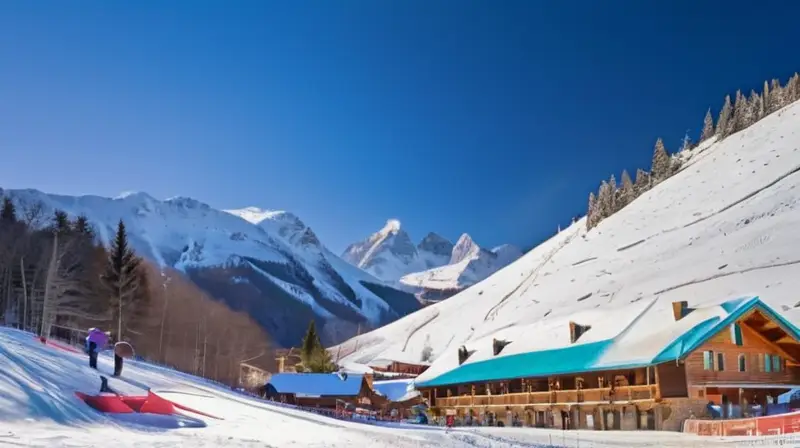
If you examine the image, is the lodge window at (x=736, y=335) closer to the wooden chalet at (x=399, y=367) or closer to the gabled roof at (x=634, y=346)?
the gabled roof at (x=634, y=346)

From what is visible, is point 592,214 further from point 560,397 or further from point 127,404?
point 127,404

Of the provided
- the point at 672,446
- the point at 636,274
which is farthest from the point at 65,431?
the point at 636,274

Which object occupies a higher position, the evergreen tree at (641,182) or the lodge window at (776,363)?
the evergreen tree at (641,182)

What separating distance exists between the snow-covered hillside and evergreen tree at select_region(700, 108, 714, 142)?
16.5m

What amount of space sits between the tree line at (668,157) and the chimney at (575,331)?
108925 mm

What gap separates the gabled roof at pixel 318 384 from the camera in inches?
3095

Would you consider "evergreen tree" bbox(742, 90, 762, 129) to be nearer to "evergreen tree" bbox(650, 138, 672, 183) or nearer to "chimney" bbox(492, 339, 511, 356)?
"evergreen tree" bbox(650, 138, 672, 183)

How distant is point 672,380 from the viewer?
43219 mm

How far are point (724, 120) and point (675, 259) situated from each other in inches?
3978

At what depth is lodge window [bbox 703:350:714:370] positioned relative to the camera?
42.9 m

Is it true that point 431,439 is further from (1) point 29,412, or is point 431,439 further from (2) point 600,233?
(2) point 600,233

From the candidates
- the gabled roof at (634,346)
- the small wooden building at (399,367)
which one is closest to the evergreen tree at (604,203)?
the small wooden building at (399,367)

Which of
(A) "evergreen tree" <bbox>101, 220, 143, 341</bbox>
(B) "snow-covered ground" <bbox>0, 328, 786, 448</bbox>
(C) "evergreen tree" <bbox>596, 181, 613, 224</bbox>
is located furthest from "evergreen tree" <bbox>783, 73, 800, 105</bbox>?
(B) "snow-covered ground" <bbox>0, 328, 786, 448</bbox>

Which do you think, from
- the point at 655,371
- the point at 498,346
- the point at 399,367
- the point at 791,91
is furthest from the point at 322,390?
the point at 791,91
